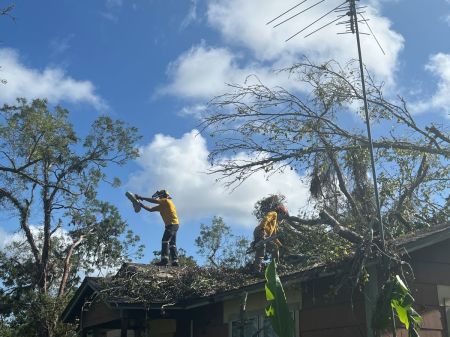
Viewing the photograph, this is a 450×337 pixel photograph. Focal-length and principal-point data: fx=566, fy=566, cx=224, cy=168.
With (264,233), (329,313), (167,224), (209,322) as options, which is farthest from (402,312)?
(167,224)

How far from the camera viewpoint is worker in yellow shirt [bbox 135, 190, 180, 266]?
1340 centimetres

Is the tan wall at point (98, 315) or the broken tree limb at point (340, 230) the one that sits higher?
the broken tree limb at point (340, 230)

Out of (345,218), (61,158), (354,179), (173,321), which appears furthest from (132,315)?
(61,158)

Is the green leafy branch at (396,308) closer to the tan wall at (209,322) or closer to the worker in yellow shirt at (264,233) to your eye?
the tan wall at (209,322)

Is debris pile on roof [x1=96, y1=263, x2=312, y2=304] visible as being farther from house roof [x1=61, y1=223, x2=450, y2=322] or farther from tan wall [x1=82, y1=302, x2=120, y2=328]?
tan wall [x1=82, y1=302, x2=120, y2=328]

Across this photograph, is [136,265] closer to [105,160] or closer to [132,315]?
[132,315]

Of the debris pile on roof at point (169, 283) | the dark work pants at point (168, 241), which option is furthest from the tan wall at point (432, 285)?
the dark work pants at point (168, 241)

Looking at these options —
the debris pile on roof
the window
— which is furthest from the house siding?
the debris pile on roof

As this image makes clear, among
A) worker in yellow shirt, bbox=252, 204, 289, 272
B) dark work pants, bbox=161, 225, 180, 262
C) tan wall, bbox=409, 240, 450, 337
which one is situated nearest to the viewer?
tan wall, bbox=409, 240, 450, 337

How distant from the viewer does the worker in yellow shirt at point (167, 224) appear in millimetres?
13405

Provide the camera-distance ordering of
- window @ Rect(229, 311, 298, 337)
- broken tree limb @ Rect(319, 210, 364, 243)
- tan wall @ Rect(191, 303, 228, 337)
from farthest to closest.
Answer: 1. tan wall @ Rect(191, 303, 228, 337)
2. window @ Rect(229, 311, 298, 337)
3. broken tree limb @ Rect(319, 210, 364, 243)

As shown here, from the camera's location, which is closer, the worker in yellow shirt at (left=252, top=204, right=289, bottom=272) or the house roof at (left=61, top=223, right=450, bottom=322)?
the house roof at (left=61, top=223, right=450, bottom=322)

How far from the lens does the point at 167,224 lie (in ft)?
44.0

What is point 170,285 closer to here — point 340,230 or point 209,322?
point 209,322
